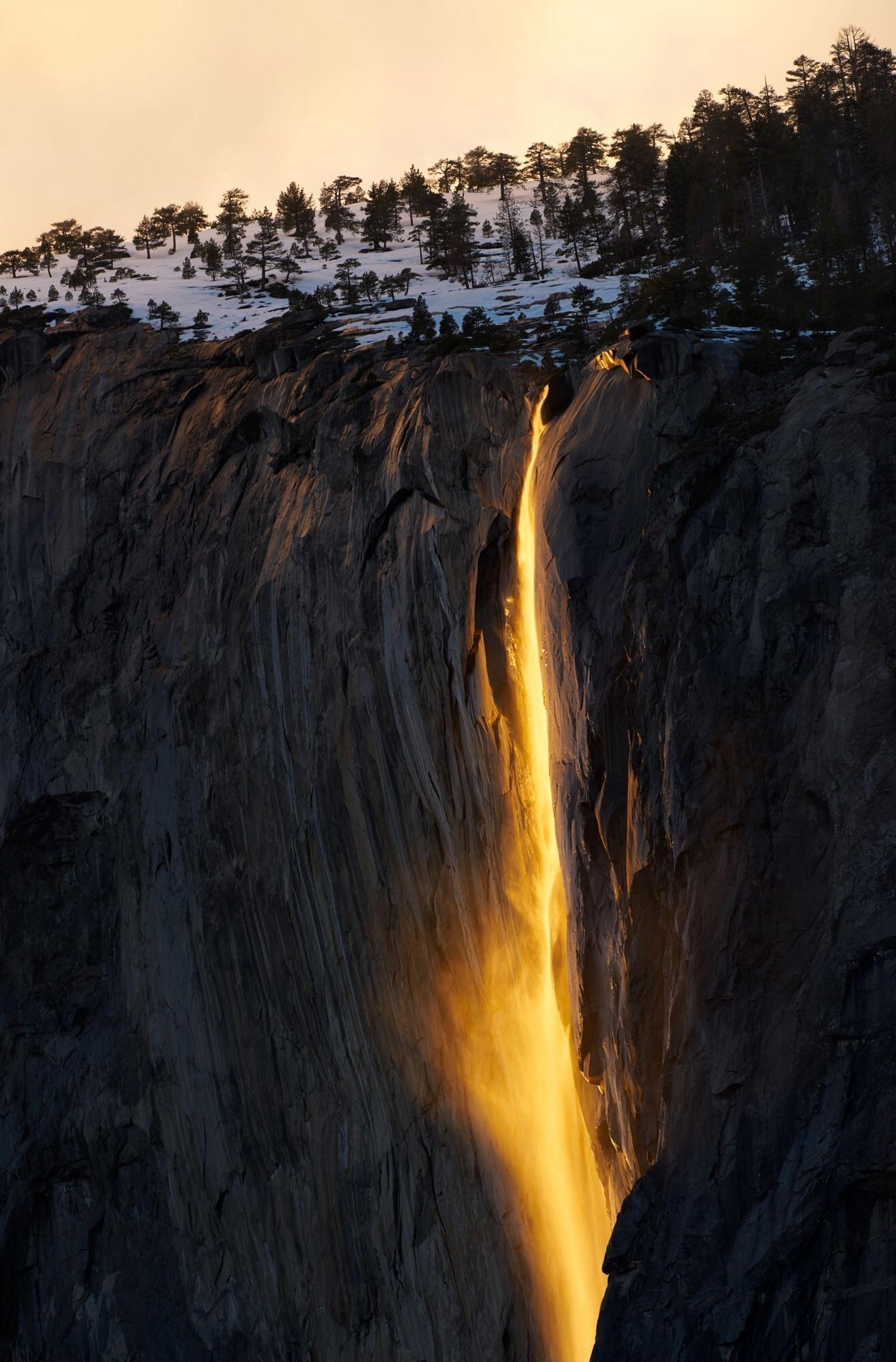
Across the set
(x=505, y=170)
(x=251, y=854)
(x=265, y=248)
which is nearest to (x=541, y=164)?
(x=505, y=170)

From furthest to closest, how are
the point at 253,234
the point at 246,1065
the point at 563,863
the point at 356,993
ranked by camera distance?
the point at 253,234, the point at 246,1065, the point at 356,993, the point at 563,863

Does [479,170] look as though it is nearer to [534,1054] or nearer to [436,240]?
[436,240]

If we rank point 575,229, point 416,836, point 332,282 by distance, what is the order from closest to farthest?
point 416,836 < point 575,229 < point 332,282

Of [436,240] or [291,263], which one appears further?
[291,263]

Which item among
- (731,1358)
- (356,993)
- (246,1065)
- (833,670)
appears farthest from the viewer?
(246,1065)

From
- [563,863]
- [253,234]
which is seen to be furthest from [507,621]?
[253,234]

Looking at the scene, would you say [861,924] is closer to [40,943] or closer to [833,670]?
[833,670]
